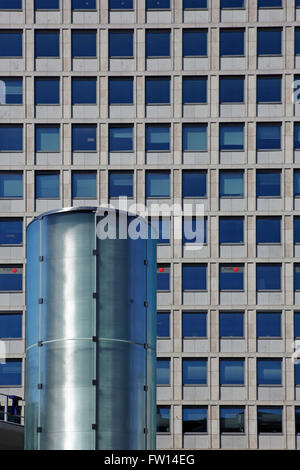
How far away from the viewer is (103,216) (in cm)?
1888

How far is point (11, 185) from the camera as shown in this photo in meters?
58.6

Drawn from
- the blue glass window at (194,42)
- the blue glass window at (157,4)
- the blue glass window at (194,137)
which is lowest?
the blue glass window at (194,137)

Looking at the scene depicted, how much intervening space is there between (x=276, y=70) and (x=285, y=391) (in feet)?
58.3

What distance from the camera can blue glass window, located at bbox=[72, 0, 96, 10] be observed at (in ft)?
196

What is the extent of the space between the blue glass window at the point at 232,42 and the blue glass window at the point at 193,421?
19.9 meters

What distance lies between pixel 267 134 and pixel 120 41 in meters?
9.87

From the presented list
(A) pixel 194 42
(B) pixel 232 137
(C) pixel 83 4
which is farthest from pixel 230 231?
(C) pixel 83 4

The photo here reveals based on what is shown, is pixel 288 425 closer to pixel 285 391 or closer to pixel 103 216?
pixel 285 391

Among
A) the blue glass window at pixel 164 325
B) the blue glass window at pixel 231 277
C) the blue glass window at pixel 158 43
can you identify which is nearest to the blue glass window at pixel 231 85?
the blue glass window at pixel 158 43

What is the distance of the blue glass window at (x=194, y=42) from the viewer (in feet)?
194

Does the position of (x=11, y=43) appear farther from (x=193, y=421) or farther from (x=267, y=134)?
(x=193, y=421)

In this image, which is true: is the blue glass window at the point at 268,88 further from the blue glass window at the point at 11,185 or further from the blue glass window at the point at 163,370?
the blue glass window at the point at 163,370
